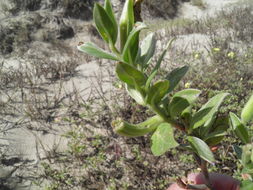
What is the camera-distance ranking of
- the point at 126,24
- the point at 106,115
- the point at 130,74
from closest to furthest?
the point at 130,74
the point at 126,24
the point at 106,115

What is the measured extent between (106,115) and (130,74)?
2.53 metres

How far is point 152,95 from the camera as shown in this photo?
79 centimetres

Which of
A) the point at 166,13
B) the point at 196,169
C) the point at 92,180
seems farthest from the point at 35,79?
the point at 166,13

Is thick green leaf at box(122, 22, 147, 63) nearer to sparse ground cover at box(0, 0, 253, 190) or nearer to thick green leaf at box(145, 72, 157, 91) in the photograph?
thick green leaf at box(145, 72, 157, 91)

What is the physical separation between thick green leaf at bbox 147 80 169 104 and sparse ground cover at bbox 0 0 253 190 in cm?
190

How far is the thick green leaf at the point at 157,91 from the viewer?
755 millimetres

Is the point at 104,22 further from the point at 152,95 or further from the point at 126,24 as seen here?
the point at 152,95

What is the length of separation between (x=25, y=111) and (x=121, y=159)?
1368 mm

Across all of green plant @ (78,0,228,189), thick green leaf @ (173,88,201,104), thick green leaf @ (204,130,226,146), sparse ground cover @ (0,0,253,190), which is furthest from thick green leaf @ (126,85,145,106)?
sparse ground cover @ (0,0,253,190)

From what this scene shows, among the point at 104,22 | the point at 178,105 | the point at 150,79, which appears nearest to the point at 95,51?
the point at 104,22

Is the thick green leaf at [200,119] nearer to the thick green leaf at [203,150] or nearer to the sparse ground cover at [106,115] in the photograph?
the thick green leaf at [203,150]

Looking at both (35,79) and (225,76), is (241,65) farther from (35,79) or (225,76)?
(35,79)

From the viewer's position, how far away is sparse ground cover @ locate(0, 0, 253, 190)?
2.67 m

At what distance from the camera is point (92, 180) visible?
8.89 feet
